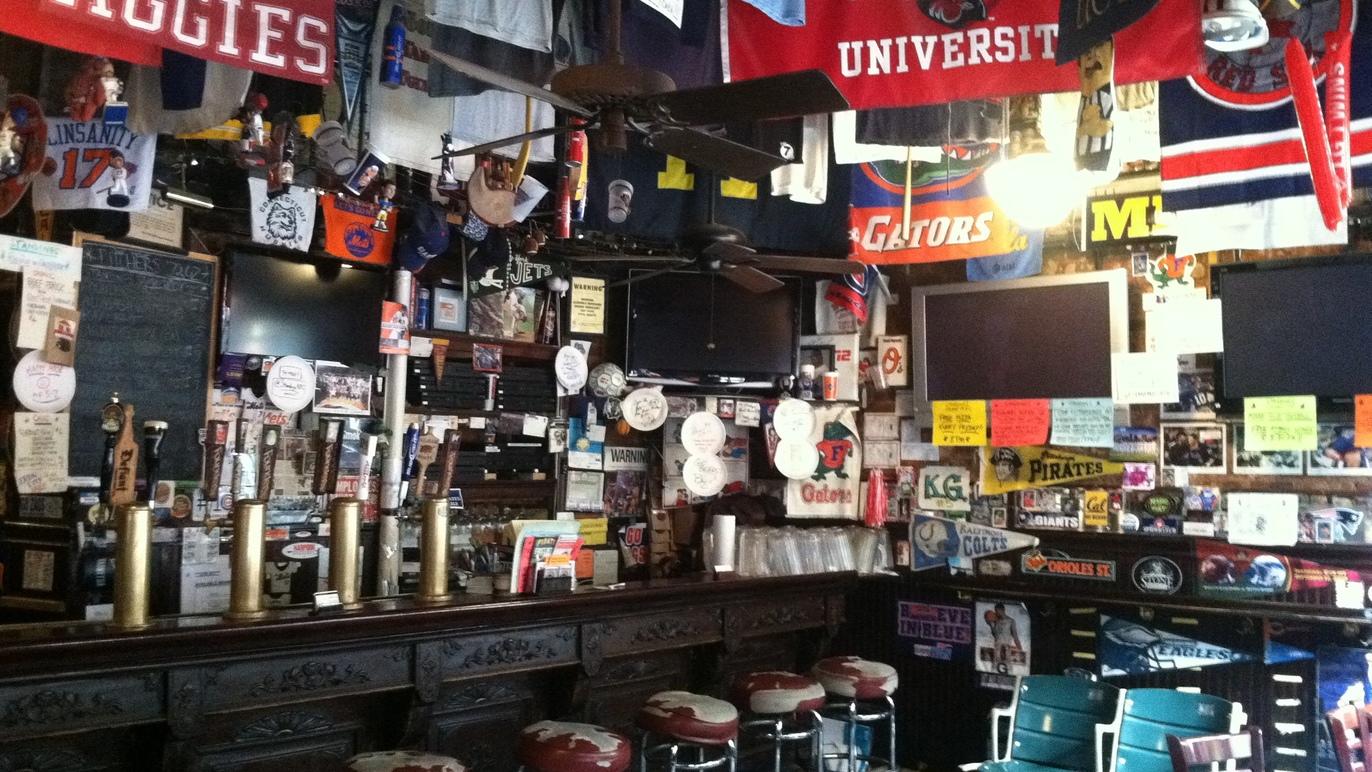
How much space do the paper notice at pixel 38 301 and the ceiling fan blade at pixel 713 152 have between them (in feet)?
7.86

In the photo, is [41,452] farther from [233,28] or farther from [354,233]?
[233,28]

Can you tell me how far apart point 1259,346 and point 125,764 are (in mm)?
4807

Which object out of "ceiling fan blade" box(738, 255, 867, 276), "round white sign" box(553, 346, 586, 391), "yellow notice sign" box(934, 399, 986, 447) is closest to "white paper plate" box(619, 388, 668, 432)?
"round white sign" box(553, 346, 586, 391)

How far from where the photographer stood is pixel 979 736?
18.6 feet

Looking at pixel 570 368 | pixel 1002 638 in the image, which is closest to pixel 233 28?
pixel 570 368

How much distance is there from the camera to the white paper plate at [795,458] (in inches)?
236

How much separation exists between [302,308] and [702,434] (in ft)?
7.35

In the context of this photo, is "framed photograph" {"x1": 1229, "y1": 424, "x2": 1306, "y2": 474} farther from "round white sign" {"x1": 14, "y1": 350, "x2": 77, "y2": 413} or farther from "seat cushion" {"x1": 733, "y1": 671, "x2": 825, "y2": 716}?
"round white sign" {"x1": 14, "y1": 350, "x2": 77, "y2": 413}

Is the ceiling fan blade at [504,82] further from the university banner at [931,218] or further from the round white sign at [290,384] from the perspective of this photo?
the university banner at [931,218]

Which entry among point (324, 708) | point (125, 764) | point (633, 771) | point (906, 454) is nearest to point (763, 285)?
point (906, 454)

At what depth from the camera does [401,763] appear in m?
3.13

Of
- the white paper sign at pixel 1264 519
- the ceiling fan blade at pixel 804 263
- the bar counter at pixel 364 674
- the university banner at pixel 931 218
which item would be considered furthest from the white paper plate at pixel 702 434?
the white paper sign at pixel 1264 519

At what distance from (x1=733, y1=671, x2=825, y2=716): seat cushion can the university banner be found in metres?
2.12

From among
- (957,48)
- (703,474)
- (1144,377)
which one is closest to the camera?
(957,48)
